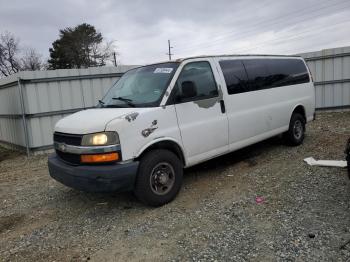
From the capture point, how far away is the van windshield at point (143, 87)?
192 inches

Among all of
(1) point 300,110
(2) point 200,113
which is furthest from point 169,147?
(1) point 300,110

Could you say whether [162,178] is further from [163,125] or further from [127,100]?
[127,100]

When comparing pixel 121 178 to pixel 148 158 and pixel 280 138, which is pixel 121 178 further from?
pixel 280 138

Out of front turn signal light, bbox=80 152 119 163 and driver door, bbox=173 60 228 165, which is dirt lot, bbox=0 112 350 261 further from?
front turn signal light, bbox=80 152 119 163

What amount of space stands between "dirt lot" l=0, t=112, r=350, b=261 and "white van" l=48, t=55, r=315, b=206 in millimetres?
531

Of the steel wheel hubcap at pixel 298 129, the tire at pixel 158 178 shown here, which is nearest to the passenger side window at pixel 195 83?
the tire at pixel 158 178

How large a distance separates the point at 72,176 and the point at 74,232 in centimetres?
72

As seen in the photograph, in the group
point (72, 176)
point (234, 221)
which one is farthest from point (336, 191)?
point (72, 176)

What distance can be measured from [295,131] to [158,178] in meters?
4.14

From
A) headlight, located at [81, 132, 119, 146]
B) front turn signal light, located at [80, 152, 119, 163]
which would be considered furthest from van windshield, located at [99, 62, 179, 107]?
front turn signal light, located at [80, 152, 119, 163]

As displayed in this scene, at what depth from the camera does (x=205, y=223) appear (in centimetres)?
423

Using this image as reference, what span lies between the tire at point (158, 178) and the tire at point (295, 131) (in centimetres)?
349

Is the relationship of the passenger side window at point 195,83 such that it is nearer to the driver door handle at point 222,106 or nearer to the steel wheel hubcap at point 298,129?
the driver door handle at point 222,106

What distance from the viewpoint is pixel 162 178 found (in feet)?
15.6
